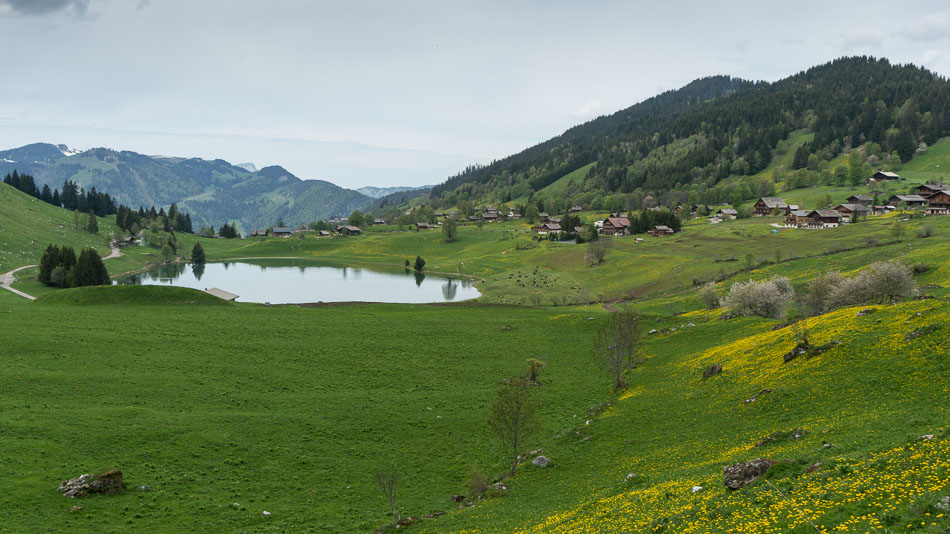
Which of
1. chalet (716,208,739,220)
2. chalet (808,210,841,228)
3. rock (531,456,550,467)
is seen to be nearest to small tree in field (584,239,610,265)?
chalet (808,210,841,228)

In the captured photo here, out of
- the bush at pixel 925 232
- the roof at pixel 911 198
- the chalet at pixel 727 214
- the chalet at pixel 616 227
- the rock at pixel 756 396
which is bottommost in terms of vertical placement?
the rock at pixel 756 396

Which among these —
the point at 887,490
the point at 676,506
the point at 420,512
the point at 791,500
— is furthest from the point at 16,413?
the point at 887,490

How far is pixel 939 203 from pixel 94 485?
622 feet

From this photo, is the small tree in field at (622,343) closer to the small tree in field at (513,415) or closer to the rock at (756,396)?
the rock at (756,396)

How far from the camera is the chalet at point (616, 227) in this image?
184 meters

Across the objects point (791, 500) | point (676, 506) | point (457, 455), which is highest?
point (791, 500)

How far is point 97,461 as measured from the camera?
31.6 meters

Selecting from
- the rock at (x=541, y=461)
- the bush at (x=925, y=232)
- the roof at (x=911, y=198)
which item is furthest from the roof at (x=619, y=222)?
the rock at (x=541, y=461)

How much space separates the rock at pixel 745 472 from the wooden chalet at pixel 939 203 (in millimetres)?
161325

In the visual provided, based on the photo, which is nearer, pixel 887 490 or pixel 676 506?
pixel 887 490

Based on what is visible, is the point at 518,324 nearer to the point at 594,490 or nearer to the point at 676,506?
the point at 594,490

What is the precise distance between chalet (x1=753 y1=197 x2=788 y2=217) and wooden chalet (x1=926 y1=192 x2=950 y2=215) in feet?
129

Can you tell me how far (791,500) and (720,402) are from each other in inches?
818

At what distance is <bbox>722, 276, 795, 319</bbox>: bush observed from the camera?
64.4 metres
